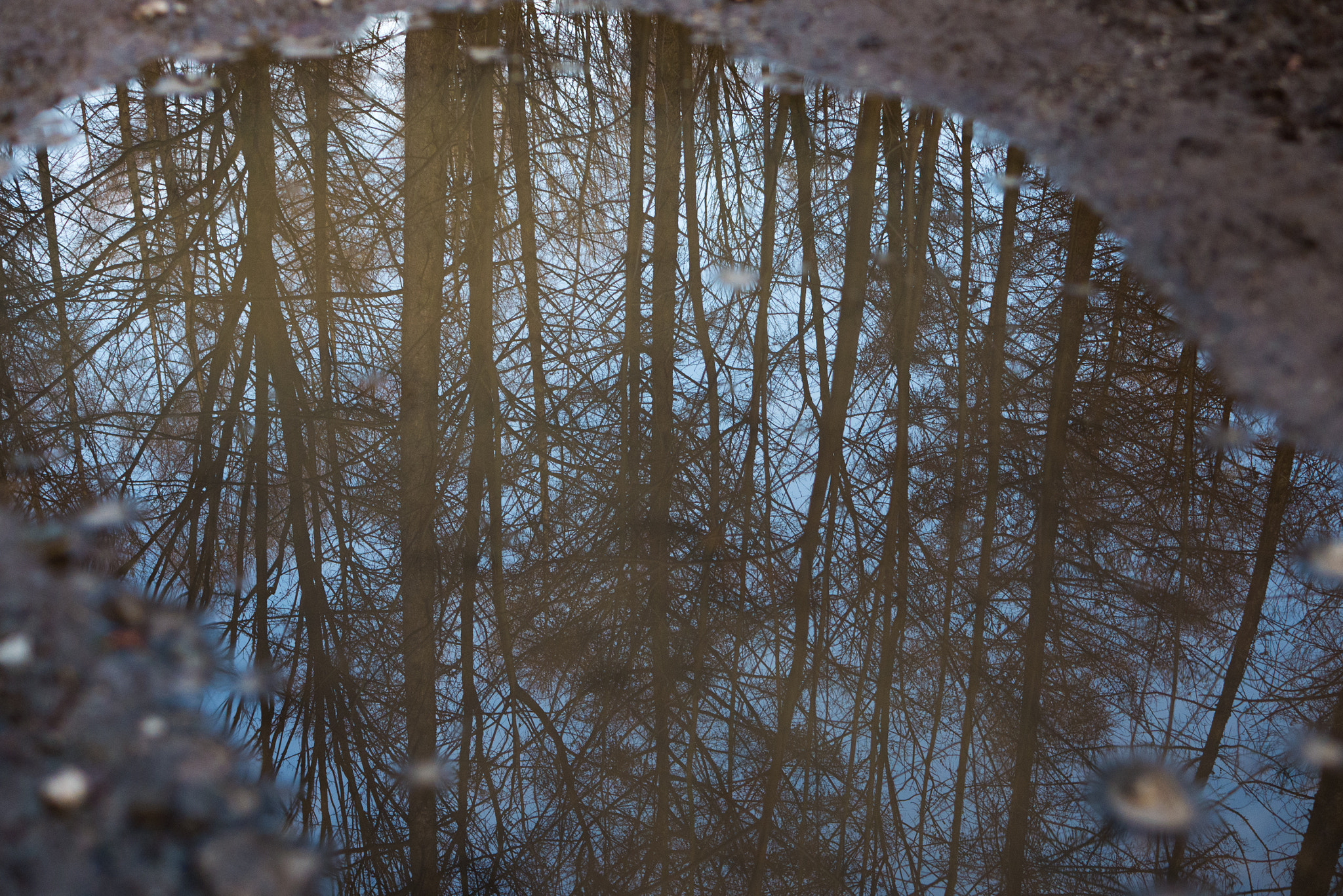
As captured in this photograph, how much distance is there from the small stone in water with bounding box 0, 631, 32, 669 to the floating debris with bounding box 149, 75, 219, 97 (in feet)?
6.56

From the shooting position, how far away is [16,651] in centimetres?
122

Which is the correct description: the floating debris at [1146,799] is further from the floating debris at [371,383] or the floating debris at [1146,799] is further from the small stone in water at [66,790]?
the floating debris at [371,383]

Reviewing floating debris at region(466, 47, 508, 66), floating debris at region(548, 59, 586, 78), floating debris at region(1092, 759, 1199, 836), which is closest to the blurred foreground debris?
floating debris at region(1092, 759, 1199, 836)

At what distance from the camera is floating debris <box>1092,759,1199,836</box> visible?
1.29 m

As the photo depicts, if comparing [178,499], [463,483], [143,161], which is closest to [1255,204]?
[463,483]

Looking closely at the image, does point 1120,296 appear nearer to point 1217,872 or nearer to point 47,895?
point 1217,872

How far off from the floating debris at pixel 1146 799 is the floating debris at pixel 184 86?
121 inches

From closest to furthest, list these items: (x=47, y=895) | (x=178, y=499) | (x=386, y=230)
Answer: (x=47, y=895), (x=178, y=499), (x=386, y=230)

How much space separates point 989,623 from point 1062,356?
2.79 feet

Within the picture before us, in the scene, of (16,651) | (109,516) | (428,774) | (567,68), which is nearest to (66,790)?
(16,651)

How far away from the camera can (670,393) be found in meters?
2.41

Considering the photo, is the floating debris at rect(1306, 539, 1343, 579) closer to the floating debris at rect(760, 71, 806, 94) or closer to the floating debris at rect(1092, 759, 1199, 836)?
the floating debris at rect(1092, 759, 1199, 836)

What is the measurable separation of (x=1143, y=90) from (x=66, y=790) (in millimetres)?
2502

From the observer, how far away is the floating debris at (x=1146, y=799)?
129 cm
